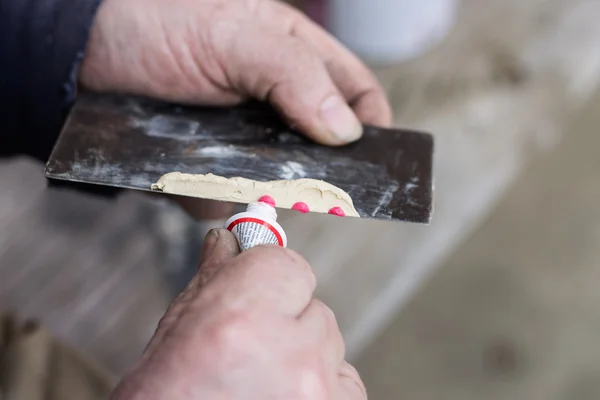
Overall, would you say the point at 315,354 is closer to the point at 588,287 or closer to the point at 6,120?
the point at 6,120

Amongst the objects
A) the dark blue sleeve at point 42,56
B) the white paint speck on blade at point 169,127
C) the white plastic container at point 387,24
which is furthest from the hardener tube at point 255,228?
the white plastic container at point 387,24

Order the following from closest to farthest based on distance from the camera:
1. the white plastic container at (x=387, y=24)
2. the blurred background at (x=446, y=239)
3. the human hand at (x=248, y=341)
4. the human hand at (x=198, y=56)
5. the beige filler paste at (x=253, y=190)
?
the human hand at (x=248, y=341), the beige filler paste at (x=253, y=190), the human hand at (x=198, y=56), the blurred background at (x=446, y=239), the white plastic container at (x=387, y=24)

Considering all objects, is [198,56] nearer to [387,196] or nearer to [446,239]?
[387,196]

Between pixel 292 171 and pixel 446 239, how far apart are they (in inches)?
26.6

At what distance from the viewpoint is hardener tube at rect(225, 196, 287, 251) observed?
440 mm

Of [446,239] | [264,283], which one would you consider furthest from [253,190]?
[446,239]

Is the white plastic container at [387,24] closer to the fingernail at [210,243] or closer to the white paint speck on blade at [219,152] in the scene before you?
the white paint speck on blade at [219,152]

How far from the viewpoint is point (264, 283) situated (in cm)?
39

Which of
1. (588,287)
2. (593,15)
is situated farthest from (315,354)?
(593,15)

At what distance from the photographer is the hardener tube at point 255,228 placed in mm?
440

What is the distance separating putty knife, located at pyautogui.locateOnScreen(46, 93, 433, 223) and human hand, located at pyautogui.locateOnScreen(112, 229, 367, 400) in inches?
5.3

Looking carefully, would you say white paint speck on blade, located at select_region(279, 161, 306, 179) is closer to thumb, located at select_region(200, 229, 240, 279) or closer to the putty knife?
the putty knife

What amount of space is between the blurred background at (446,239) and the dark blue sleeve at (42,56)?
347 millimetres

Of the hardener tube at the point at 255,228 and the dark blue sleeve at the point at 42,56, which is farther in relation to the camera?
the dark blue sleeve at the point at 42,56
